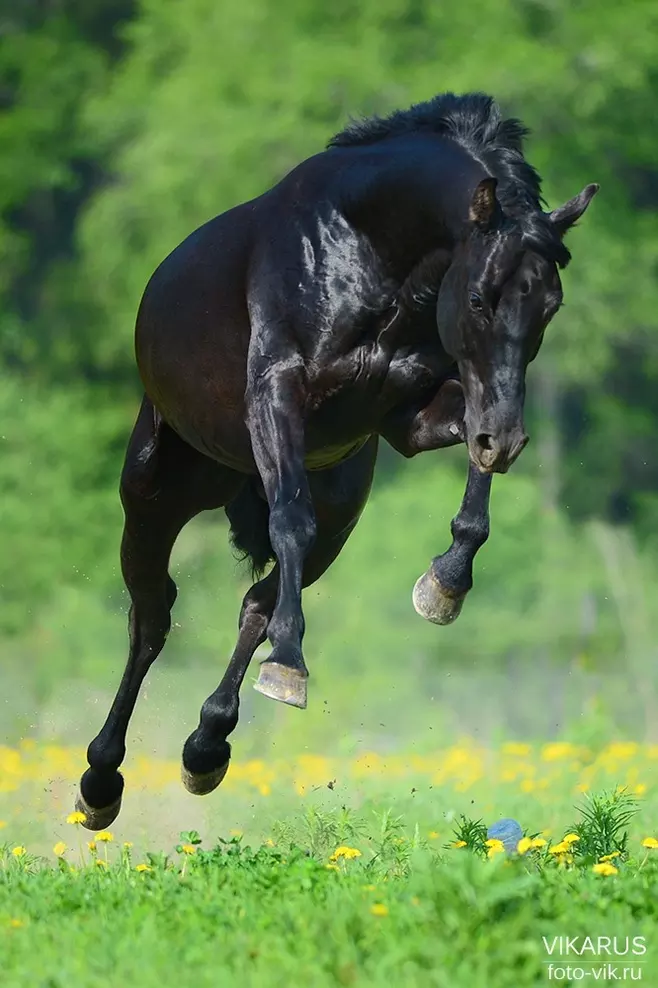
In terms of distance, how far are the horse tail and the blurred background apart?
22.6 ft

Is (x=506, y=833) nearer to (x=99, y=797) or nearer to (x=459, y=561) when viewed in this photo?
(x=459, y=561)

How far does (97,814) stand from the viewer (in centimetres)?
720

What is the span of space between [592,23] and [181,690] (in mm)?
11823

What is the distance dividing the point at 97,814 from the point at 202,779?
2.13 feet

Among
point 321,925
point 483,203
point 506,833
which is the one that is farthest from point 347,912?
point 483,203

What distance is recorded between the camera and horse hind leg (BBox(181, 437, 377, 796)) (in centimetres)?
673

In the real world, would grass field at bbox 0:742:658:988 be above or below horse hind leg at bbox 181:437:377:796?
below

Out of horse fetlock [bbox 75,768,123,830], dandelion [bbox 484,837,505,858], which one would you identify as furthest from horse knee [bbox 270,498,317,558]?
horse fetlock [bbox 75,768,123,830]

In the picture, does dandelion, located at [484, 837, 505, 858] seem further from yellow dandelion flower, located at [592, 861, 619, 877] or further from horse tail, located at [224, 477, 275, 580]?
horse tail, located at [224, 477, 275, 580]

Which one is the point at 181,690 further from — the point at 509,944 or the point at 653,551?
the point at 653,551

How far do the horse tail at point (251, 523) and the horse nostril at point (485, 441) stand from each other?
1869 mm

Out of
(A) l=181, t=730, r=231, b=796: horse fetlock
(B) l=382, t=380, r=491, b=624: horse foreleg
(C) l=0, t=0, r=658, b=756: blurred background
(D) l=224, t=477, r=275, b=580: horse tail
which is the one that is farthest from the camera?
(C) l=0, t=0, r=658, b=756: blurred background

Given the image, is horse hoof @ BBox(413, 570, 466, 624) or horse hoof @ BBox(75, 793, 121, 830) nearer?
horse hoof @ BBox(413, 570, 466, 624)

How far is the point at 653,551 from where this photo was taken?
1933 cm
